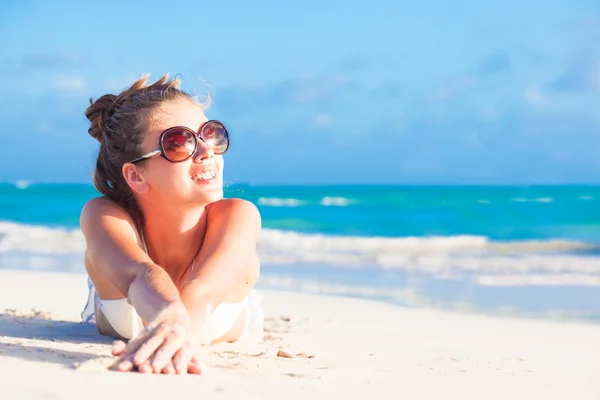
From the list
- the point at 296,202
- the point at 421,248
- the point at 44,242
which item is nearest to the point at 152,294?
the point at 44,242

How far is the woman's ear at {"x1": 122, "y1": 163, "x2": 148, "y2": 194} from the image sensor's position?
3.51 meters

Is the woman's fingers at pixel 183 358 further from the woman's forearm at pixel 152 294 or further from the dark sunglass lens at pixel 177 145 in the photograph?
the dark sunglass lens at pixel 177 145

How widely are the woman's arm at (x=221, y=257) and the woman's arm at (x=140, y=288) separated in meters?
0.17

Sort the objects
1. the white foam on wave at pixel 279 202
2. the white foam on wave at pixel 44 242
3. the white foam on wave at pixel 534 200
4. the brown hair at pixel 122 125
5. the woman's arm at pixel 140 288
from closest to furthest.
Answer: the woman's arm at pixel 140 288
the brown hair at pixel 122 125
the white foam on wave at pixel 44 242
the white foam on wave at pixel 279 202
the white foam on wave at pixel 534 200

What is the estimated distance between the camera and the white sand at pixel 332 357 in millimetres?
2582

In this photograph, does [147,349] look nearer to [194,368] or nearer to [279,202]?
[194,368]

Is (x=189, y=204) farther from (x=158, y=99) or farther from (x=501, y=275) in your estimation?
(x=501, y=275)

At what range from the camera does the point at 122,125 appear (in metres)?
3.54

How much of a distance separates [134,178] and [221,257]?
0.62 meters

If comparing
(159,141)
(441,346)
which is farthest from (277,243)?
(159,141)

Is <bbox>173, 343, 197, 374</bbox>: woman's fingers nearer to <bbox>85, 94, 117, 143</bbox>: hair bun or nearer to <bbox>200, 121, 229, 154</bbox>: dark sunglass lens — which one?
<bbox>200, 121, 229, 154</bbox>: dark sunglass lens

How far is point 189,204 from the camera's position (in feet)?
11.5

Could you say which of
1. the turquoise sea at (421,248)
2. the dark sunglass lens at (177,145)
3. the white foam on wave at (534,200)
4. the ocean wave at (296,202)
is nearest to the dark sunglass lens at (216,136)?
the dark sunglass lens at (177,145)

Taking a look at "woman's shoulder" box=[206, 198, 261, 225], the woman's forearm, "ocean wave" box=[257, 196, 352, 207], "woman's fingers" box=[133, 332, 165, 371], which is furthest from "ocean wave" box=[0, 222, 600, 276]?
"ocean wave" box=[257, 196, 352, 207]
